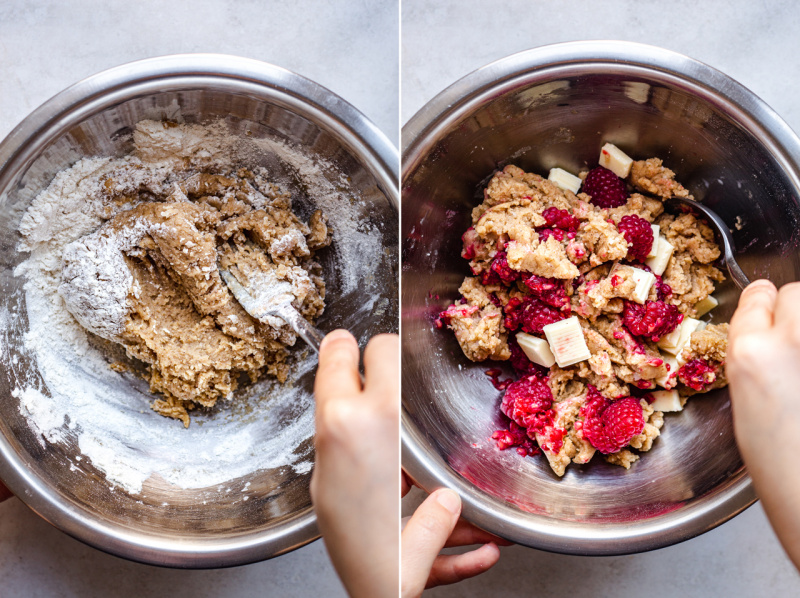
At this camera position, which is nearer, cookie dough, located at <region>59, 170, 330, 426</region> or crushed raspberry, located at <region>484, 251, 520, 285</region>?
cookie dough, located at <region>59, 170, 330, 426</region>

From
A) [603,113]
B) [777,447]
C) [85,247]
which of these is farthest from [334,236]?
[777,447]

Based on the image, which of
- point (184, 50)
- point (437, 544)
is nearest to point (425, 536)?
point (437, 544)

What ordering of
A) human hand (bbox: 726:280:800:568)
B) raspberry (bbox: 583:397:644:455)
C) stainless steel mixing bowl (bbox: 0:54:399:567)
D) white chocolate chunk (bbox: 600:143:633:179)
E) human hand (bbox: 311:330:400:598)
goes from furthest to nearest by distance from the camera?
white chocolate chunk (bbox: 600:143:633:179), raspberry (bbox: 583:397:644:455), stainless steel mixing bowl (bbox: 0:54:399:567), human hand (bbox: 726:280:800:568), human hand (bbox: 311:330:400:598)

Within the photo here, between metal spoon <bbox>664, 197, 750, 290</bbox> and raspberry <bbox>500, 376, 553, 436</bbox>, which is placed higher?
metal spoon <bbox>664, 197, 750, 290</bbox>

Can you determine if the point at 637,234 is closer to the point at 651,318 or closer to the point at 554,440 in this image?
the point at 651,318

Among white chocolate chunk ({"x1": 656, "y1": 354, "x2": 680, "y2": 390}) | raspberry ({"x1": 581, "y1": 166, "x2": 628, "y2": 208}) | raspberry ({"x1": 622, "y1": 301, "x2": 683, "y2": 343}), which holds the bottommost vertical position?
white chocolate chunk ({"x1": 656, "y1": 354, "x2": 680, "y2": 390})

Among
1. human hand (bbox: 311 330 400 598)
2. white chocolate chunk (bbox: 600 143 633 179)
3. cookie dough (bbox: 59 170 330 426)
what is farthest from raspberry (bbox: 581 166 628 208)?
human hand (bbox: 311 330 400 598)

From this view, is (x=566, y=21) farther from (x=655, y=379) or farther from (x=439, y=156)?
(x=655, y=379)

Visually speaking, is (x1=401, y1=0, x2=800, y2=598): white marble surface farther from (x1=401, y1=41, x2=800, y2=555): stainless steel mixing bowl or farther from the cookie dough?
the cookie dough
